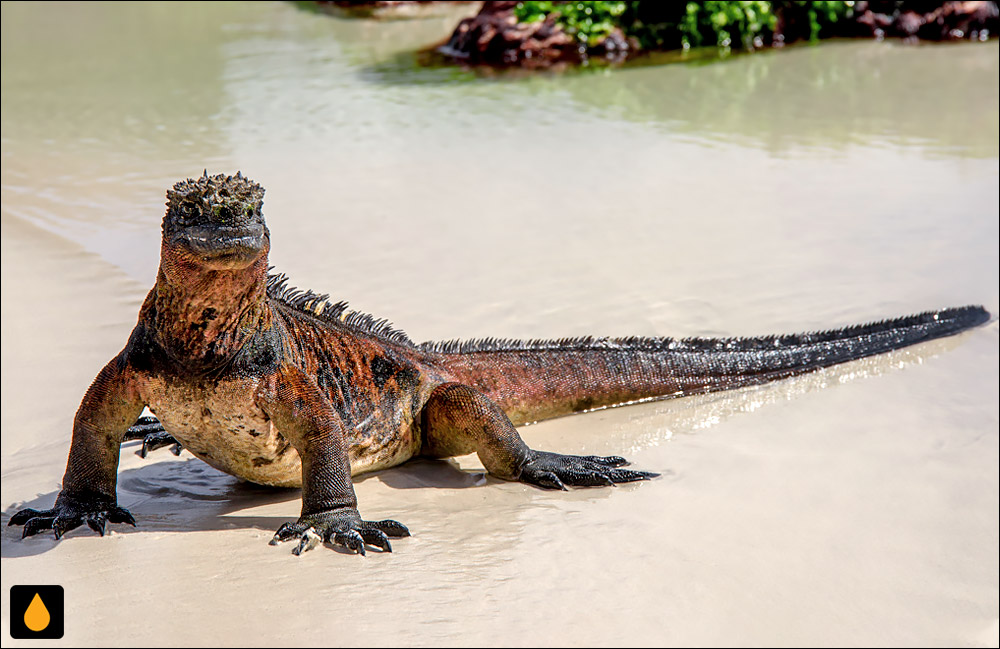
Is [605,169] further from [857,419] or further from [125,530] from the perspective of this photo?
[125,530]

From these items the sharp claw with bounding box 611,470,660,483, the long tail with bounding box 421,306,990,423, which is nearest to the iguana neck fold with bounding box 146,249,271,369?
the long tail with bounding box 421,306,990,423

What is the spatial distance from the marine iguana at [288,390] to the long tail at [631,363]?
0.01 m

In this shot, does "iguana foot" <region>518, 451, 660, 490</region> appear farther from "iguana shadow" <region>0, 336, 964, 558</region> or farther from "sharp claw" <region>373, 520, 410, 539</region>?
"sharp claw" <region>373, 520, 410, 539</region>

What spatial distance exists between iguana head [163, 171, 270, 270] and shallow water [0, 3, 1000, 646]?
942mm

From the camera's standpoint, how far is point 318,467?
11.3 feet

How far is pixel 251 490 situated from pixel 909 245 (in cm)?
506

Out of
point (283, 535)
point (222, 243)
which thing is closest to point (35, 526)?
point (283, 535)

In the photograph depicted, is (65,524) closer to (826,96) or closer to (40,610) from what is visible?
(40,610)

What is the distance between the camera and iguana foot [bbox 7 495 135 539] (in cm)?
345

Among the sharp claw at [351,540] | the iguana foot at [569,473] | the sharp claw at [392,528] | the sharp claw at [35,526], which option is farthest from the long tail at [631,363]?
the sharp claw at [35,526]

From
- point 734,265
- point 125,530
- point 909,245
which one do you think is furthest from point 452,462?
point 909,245

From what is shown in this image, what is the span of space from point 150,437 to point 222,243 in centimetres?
172

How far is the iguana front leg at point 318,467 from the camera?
11.0ft

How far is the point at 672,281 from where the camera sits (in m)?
6.63
